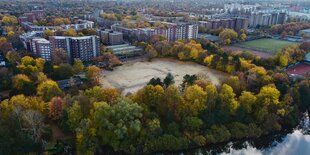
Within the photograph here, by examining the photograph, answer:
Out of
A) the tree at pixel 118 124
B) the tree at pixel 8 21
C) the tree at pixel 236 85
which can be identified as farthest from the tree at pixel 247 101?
the tree at pixel 8 21

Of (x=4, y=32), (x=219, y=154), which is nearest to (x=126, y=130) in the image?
(x=219, y=154)

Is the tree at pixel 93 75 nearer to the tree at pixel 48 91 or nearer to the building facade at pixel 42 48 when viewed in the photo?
the tree at pixel 48 91

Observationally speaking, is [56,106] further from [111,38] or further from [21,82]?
[111,38]

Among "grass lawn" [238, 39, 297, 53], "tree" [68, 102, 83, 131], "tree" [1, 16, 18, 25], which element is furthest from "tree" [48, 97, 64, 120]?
"tree" [1, 16, 18, 25]

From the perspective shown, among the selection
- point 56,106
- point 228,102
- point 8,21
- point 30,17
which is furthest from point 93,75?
point 30,17

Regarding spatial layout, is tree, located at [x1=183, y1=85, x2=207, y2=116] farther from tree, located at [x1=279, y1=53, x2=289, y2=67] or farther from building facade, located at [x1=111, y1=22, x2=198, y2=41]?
building facade, located at [x1=111, y1=22, x2=198, y2=41]
